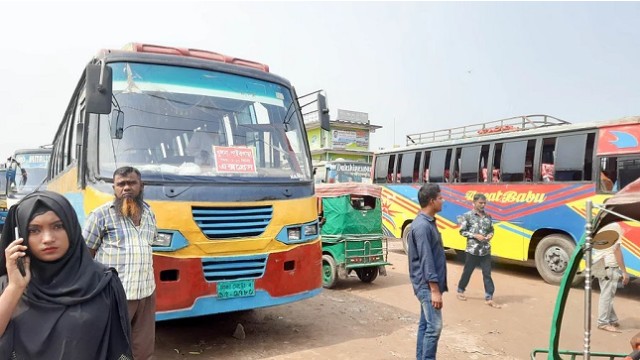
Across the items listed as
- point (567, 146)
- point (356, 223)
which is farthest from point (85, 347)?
point (567, 146)

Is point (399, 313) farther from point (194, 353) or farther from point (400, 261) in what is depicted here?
point (400, 261)

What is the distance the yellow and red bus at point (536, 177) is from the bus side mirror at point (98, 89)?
25.9ft

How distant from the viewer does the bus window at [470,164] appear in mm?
10734

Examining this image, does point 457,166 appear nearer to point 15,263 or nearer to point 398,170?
point 398,170

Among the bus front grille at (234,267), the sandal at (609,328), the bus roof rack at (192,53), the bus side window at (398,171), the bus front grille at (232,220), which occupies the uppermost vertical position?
the bus roof rack at (192,53)

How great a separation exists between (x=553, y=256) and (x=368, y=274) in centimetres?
363

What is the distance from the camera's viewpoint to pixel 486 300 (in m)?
7.48

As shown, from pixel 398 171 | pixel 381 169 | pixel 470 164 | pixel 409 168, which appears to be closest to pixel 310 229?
pixel 470 164

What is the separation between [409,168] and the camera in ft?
42.5

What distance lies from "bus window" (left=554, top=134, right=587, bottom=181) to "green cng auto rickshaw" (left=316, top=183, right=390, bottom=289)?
3.68 m

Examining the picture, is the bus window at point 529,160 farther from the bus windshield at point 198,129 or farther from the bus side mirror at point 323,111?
the bus windshield at point 198,129

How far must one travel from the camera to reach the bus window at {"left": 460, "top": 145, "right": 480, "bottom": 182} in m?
10.7

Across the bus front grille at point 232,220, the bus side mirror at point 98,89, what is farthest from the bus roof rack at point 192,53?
the bus front grille at point 232,220

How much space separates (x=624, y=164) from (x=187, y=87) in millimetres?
7271
